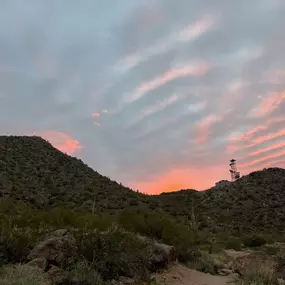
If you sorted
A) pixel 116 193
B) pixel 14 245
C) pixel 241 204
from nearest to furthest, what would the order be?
pixel 14 245, pixel 116 193, pixel 241 204

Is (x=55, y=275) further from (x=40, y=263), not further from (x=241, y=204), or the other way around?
(x=241, y=204)

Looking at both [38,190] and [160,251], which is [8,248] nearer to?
[160,251]

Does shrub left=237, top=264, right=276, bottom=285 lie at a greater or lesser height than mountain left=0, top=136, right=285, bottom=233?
lesser

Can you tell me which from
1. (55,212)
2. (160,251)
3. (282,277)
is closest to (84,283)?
(160,251)

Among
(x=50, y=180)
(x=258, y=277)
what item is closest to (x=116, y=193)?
(x=50, y=180)

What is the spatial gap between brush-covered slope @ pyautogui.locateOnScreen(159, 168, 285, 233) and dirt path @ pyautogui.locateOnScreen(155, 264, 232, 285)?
96.5 feet

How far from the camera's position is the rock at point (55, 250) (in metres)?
11.3

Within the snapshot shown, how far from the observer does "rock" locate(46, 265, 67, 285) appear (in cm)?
994

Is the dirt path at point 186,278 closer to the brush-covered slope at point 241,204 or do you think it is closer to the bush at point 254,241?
the bush at point 254,241

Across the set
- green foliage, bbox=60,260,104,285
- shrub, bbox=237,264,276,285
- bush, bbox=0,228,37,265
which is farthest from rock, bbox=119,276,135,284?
shrub, bbox=237,264,276,285

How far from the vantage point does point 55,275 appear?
1034 cm

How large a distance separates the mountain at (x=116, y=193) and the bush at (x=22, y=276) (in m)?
28.1

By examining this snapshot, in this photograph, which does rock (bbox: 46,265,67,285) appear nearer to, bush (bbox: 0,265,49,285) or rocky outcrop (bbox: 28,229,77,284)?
rocky outcrop (bbox: 28,229,77,284)

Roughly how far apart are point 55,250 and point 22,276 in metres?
2.37
